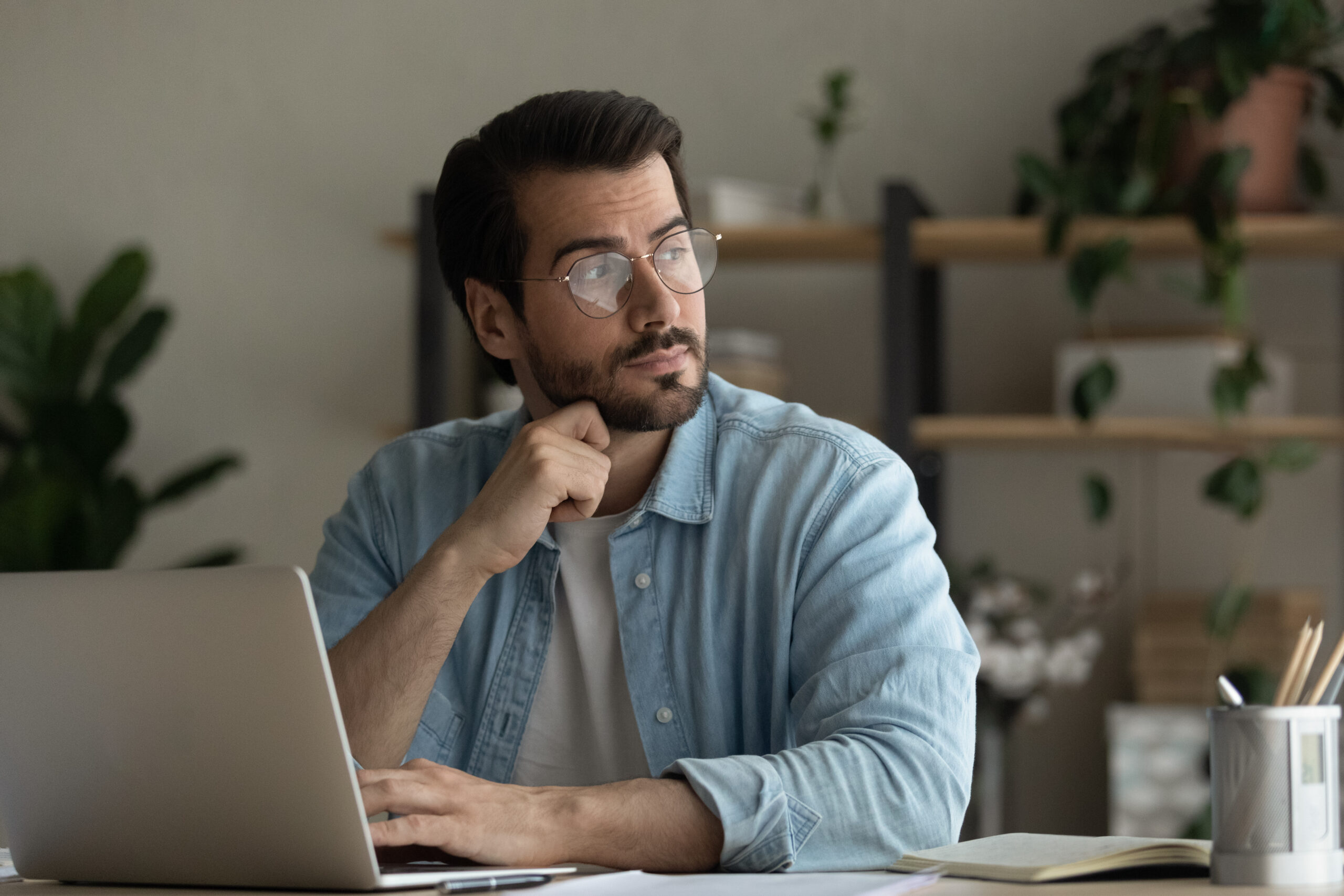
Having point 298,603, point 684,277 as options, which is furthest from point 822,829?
point 684,277

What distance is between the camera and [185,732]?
0.91 meters

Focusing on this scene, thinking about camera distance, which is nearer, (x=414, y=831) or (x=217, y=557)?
(x=414, y=831)

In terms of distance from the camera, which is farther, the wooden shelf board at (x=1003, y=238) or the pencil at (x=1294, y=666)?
the wooden shelf board at (x=1003, y=238)

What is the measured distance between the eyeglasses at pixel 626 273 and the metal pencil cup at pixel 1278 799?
0.75 metres

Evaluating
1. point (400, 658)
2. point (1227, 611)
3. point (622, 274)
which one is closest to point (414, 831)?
point (400, 658)

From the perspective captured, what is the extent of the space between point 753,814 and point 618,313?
0.59 m

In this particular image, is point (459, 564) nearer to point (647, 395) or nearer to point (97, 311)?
point (647, 395)

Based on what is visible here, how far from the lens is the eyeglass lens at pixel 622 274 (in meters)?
1.45

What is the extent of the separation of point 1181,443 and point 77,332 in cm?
238

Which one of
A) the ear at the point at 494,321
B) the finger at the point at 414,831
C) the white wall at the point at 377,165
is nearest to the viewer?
the finger at the point at 414,831

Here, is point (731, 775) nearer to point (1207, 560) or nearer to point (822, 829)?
point (822, 829)

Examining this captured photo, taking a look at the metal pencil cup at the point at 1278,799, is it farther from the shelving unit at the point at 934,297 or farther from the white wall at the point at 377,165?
the white wall at the point at 377,165

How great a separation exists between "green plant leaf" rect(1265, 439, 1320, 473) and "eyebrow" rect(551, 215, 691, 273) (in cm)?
145

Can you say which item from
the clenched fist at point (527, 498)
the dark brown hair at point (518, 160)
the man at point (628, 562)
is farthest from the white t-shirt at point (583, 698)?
the dark brown hair at point (518, 160)
